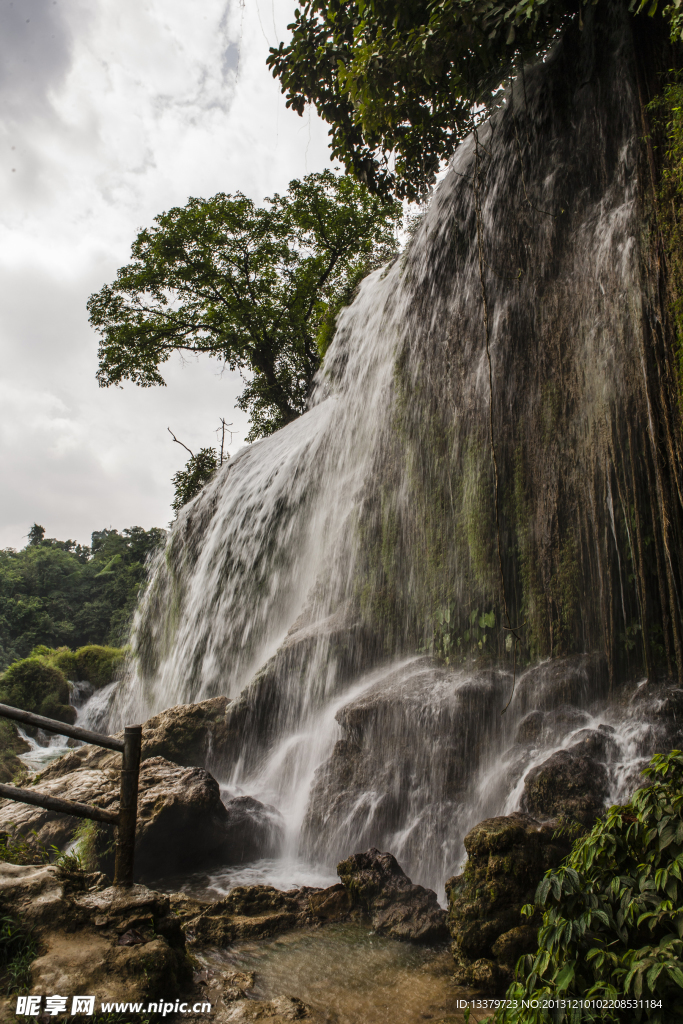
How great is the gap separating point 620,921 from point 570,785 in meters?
2.38

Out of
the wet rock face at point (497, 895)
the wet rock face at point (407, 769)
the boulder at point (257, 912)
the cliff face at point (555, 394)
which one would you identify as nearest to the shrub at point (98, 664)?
the cliff face at point (555, 394)

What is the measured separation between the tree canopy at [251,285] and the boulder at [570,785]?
15820 mm

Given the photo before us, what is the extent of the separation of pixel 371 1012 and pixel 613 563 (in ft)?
12.9

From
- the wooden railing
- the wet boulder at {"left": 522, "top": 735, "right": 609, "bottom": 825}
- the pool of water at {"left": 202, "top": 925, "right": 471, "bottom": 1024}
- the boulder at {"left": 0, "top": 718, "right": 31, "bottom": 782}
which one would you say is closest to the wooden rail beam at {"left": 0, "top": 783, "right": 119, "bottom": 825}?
the wooden railing

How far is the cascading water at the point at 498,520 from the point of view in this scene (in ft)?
16.7

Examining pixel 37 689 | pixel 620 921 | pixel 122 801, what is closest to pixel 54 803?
pixel 122 801

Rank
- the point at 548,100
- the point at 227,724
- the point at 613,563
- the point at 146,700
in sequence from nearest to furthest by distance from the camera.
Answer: the point at 613,563
the point at 548,100
the point at 227,724
the point at 146,700

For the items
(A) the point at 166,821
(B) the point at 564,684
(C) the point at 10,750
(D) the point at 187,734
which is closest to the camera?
(A) the point at 166,821

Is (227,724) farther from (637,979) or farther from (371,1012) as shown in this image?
(637,979)

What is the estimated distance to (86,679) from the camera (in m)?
19.4

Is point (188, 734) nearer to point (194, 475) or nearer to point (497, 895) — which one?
point (497, 895)

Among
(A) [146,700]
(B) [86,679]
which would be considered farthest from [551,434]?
(B) [86,679]

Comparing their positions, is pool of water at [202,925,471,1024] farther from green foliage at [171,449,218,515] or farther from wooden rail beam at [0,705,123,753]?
green foliage at [171,449,218,515]

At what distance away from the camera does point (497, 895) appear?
3.56 meters
